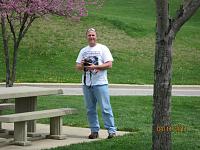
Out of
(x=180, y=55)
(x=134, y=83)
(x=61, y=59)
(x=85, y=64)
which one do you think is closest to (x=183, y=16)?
(x=85, y=64)

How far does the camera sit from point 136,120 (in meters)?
11.5

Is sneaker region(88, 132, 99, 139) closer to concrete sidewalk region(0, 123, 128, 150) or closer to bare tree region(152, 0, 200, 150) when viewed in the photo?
concrete sidewalk region(0, 123, 128, 150)

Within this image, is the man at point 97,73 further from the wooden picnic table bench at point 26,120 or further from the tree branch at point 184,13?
the tree branch at point 184,13

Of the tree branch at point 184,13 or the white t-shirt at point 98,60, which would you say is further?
the white t-shirt at point 98,60

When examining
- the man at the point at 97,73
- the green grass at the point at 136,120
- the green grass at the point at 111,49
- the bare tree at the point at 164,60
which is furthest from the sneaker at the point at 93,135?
the green grass at the point at 111,49

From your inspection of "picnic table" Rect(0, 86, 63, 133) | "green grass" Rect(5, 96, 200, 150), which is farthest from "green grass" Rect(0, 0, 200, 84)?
"picnic table" Rect(0, 86, 63, 133)

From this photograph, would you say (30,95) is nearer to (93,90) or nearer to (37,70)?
(93,90)

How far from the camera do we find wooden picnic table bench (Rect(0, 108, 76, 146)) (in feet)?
27.3

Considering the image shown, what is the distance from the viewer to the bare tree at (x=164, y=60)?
6578mm

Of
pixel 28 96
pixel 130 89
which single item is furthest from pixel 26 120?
pixel 130 89

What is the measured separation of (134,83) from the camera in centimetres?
2348

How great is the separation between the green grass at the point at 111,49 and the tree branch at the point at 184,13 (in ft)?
56.1

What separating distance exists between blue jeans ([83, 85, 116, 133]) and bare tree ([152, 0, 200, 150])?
2.19 metres

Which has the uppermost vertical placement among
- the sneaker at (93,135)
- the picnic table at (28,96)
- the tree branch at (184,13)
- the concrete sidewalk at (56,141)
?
the tree branch at (184,13)
